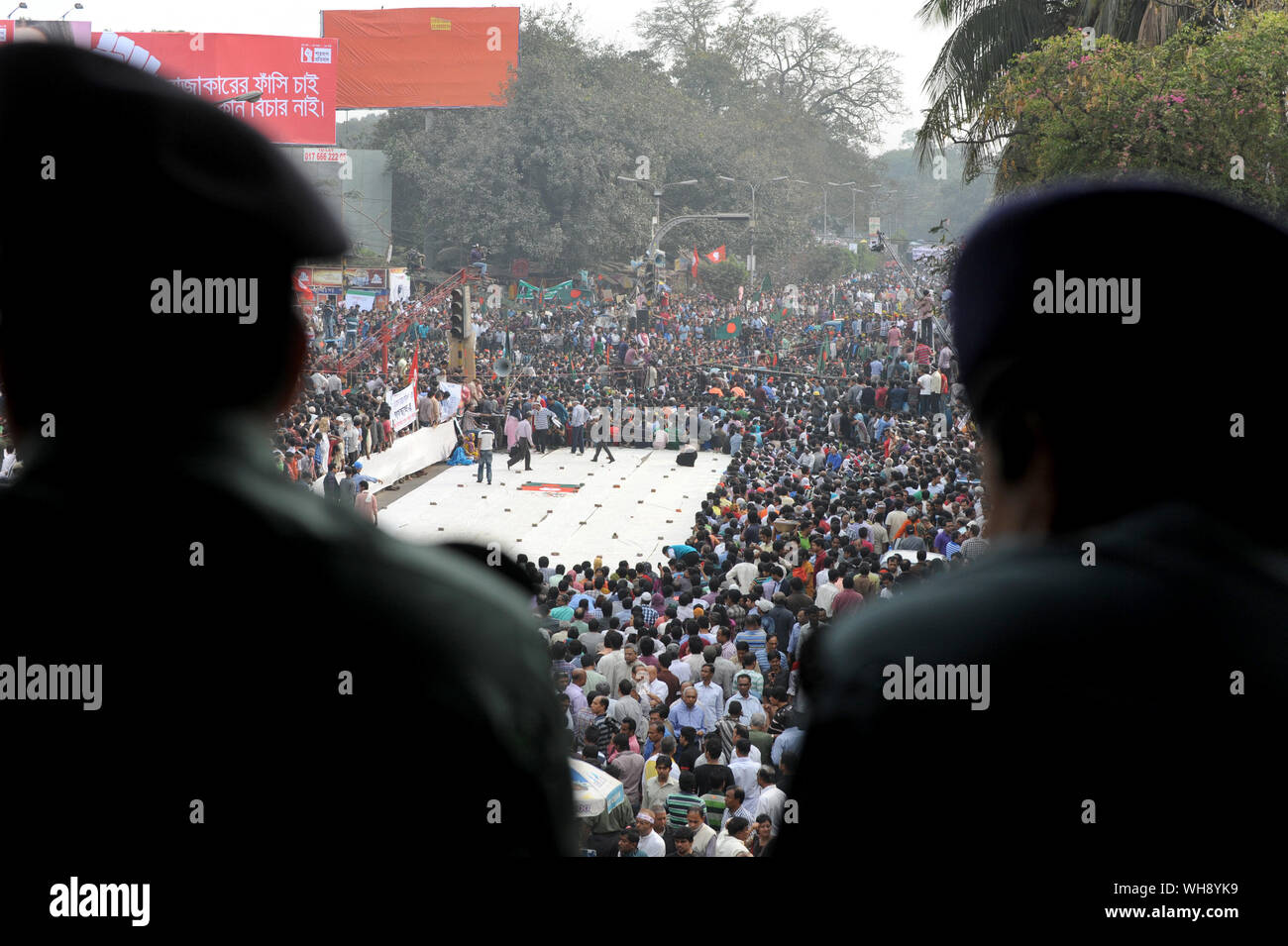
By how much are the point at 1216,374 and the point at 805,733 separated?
43cm

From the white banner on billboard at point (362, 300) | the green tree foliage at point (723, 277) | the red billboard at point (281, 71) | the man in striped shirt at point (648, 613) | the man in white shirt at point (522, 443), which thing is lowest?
the man in striped shirt at point (648, 613)

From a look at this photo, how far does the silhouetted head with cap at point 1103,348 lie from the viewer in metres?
1.05

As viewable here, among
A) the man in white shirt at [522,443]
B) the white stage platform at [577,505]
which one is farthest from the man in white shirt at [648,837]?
the man in white shirt at [522,443]

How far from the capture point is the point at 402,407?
81.5 ft

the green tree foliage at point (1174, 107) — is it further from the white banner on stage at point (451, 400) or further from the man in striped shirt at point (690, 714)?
the white banner on stage at point (451, 400)

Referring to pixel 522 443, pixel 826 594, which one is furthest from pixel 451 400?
pixel 826 594

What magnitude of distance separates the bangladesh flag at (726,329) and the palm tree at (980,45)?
22.9 m

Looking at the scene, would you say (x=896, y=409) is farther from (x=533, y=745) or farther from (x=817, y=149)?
(x=817, y=149)

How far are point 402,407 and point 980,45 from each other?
40.2 feet

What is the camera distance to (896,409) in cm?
2680

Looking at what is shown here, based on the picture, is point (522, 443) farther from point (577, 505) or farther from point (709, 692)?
point (709, 692)

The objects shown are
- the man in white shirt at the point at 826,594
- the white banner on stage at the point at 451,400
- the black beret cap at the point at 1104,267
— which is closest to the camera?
the black beret cap at the point at 1104,267

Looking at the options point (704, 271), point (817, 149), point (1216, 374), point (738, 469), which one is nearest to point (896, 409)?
point (738, 469)

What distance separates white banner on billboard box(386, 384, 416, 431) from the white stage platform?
1.28 m
